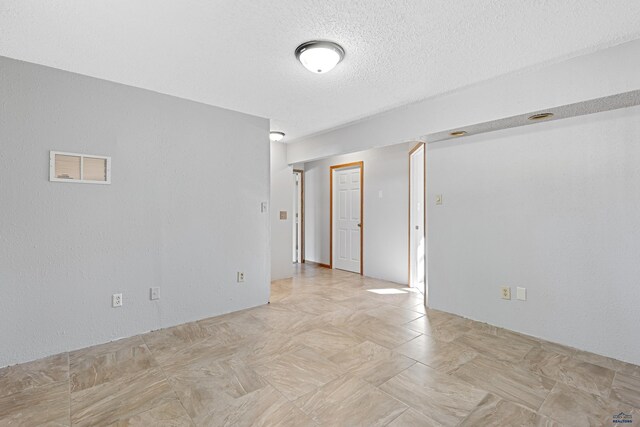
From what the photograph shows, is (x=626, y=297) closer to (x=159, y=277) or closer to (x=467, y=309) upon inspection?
(x=467, y=309)

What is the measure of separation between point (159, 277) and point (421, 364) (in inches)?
103

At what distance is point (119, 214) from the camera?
291 centimetres

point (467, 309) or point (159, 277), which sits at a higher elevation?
point (159, 277)

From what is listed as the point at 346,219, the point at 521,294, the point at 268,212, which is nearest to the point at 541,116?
the point at 521,294

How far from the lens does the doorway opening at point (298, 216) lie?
22.3 ft

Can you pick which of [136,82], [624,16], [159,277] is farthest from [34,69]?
[624,16]

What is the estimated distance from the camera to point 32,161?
8.19ft

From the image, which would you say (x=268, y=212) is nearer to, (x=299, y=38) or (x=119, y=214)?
(x=119, y=214)

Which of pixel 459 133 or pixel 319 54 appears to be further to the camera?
pixel 459 133

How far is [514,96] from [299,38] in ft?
6.38

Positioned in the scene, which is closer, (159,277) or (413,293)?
(159,277)

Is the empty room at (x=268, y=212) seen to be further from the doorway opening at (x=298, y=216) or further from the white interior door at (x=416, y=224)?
the doorway opening at (x=298, y=216)

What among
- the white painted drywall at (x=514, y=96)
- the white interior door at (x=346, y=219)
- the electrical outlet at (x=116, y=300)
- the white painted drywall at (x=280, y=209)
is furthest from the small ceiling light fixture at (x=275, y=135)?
the electrical outlet at (x=116, y=300)

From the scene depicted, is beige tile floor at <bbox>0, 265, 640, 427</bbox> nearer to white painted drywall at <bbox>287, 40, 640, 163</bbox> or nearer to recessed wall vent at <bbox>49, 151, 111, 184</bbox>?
recessed wall vent at <bbox>49, 151, 111, 184</bbox>
